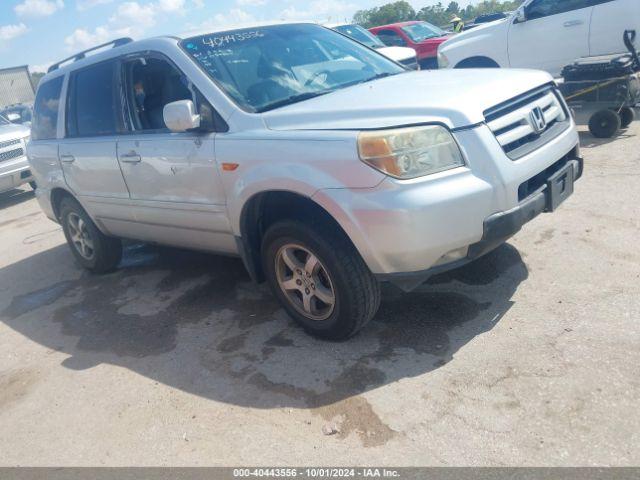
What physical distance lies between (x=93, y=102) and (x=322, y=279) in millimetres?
2741

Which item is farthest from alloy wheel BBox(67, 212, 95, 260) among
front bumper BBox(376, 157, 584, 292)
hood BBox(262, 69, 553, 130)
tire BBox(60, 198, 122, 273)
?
front bumper BBox(376, 157, 584, 292)

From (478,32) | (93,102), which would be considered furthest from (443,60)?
(93,102)

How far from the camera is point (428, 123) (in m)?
2.95

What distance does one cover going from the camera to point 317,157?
3.07 meters

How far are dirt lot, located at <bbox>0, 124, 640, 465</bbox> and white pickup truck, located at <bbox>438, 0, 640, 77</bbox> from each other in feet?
13.4

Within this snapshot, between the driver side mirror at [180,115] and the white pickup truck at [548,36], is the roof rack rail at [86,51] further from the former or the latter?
the white pickup truck at [548,36]

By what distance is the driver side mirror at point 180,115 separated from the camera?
3.55m

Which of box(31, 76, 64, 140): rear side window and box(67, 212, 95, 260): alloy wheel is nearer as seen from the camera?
box(31, 76, 64, 140): rear side window

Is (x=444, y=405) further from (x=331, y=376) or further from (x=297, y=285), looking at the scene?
(x=297, y=285)

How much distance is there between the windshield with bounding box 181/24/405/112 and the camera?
3.73 meters

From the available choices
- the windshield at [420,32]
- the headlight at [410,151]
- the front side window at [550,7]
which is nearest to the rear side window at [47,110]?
the headlight at [410,151]

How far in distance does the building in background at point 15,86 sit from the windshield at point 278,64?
2516 centimetres

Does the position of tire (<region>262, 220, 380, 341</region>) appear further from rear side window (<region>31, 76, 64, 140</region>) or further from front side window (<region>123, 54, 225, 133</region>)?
rear side window (<region>31, 76, 64, 140</region>)

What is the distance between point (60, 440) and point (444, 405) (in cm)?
205
